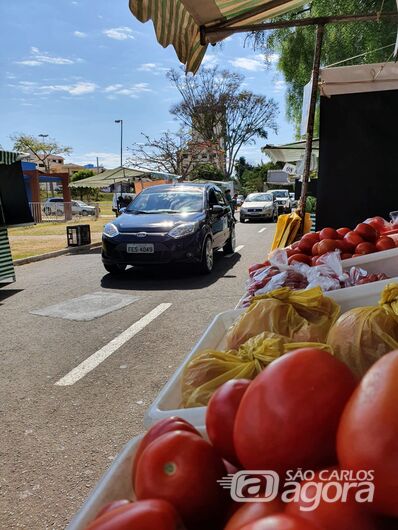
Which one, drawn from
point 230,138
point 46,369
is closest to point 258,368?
point 46,369

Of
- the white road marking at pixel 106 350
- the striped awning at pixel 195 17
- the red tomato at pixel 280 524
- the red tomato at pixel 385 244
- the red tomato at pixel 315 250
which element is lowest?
the white road marking at pixel 106 350

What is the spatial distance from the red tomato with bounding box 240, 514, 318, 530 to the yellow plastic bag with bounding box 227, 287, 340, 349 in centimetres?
114

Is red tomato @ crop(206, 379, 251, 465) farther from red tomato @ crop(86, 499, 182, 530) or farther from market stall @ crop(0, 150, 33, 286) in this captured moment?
market stall @ crop(0, 150, 33, 286)

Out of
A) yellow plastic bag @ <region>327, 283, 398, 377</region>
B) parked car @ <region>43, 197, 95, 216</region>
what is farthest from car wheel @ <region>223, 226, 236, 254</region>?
parked car @ <region>43, 197, 95, 216</region>

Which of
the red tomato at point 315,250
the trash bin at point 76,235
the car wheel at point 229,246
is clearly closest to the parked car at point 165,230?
the car wheel at point 229,246

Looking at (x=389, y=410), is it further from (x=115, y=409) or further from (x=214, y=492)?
(x=115, y=409)

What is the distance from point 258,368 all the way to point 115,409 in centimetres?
244

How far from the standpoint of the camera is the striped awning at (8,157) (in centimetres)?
775

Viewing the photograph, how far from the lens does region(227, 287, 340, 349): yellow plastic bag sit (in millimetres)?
1833

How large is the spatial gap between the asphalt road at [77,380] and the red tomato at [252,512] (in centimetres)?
194

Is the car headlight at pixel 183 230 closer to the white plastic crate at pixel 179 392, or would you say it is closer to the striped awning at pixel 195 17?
the striped awning at pixel 195 17

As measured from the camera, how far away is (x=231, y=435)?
2.93 feet

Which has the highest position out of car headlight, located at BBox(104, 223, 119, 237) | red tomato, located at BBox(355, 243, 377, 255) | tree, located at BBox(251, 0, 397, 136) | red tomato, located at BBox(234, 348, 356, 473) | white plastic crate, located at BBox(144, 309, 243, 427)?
tree, located at BBox(251, 0, 397, 136)

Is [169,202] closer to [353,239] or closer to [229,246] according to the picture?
[229,246]
